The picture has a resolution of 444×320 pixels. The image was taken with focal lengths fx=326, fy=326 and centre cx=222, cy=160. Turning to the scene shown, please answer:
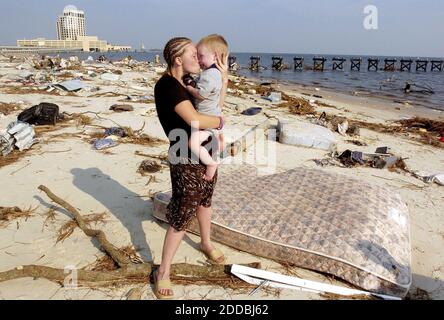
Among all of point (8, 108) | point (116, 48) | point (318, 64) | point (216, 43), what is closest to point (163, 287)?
point (216, 43)

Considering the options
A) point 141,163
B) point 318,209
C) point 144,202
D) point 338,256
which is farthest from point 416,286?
point 141,163

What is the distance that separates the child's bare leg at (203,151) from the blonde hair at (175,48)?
0.49 m

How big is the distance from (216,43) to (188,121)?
0.63 m

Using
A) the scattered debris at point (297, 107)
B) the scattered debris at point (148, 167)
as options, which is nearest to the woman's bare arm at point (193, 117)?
the scattered debris at point (148, 167)

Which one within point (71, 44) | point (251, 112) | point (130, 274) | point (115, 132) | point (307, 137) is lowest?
point (130, 274)

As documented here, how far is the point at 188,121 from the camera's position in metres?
2.15

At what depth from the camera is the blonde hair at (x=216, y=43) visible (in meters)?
2.29

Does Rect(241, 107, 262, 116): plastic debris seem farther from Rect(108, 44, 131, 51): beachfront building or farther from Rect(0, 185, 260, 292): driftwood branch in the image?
Rect(108, 44, 131, 51): beachfront building

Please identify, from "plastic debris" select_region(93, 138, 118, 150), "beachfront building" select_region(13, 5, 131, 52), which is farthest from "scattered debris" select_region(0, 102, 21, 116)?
"beachfront building" select_region(13, 5, 131, 52)

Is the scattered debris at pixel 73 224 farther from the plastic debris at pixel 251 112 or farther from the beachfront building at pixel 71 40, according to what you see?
the beachfront building at pixel 71 40

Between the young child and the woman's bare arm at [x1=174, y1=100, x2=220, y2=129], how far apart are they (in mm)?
78

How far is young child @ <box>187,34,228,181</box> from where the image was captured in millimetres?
2217

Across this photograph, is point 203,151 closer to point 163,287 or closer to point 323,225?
point 163,287

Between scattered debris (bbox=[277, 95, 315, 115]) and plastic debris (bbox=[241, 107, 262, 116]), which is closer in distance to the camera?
plastic debris (bbox=[241, 107, 262, 116])
